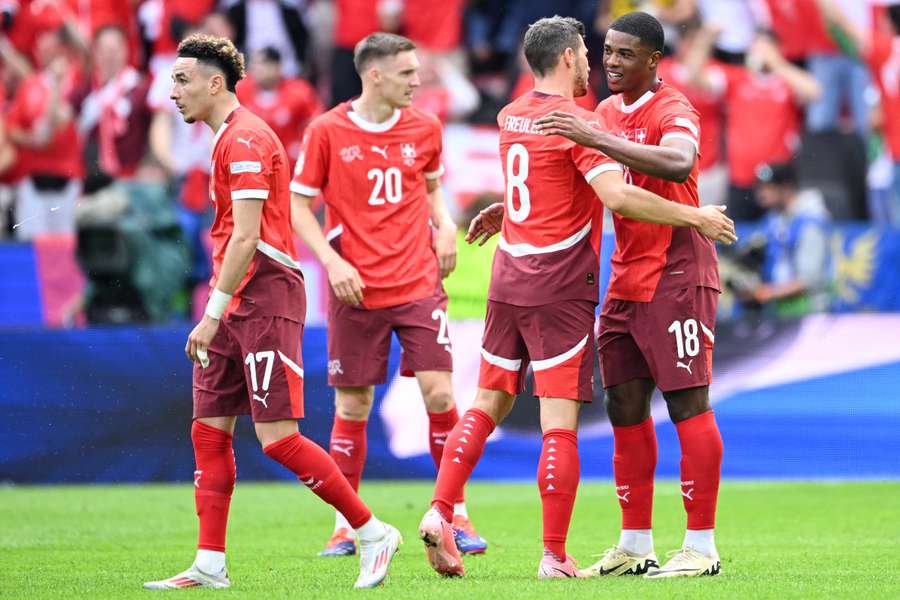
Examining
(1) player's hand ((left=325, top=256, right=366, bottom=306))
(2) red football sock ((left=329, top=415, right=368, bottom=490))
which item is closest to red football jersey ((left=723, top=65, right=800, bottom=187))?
(2) red football sock ((left=329, top=415, right=368, bottom=490))

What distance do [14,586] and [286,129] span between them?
830 cm

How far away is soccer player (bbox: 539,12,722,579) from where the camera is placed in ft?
21.3

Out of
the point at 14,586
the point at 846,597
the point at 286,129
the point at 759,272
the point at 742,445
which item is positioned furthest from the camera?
the point at 286,129

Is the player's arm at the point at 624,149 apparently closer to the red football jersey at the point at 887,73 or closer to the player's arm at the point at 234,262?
the player's arm at the point at 234,262

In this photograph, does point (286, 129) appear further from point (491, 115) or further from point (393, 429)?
point (393, 429)

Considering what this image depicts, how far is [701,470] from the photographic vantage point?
6492mm

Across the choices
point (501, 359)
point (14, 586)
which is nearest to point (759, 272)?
point (501, 359)

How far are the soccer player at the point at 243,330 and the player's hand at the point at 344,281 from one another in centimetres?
99

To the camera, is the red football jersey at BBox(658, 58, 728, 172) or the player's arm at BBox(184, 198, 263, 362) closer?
the player's arm at BBox(184, 198, 263, 362)

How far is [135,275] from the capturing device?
12.9m

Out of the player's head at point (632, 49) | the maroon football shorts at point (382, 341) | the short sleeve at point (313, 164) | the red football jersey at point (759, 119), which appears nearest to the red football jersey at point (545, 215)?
the player's head at point (632, 49)

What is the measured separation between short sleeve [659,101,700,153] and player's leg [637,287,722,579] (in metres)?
0.69

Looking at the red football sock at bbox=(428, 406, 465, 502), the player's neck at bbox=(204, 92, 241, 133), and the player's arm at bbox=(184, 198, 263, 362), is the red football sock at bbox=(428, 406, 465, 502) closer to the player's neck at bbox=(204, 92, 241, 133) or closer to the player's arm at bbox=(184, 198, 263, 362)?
the player's arm at bbox=(184, 198, 263, 362)

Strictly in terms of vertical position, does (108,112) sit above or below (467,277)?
above
